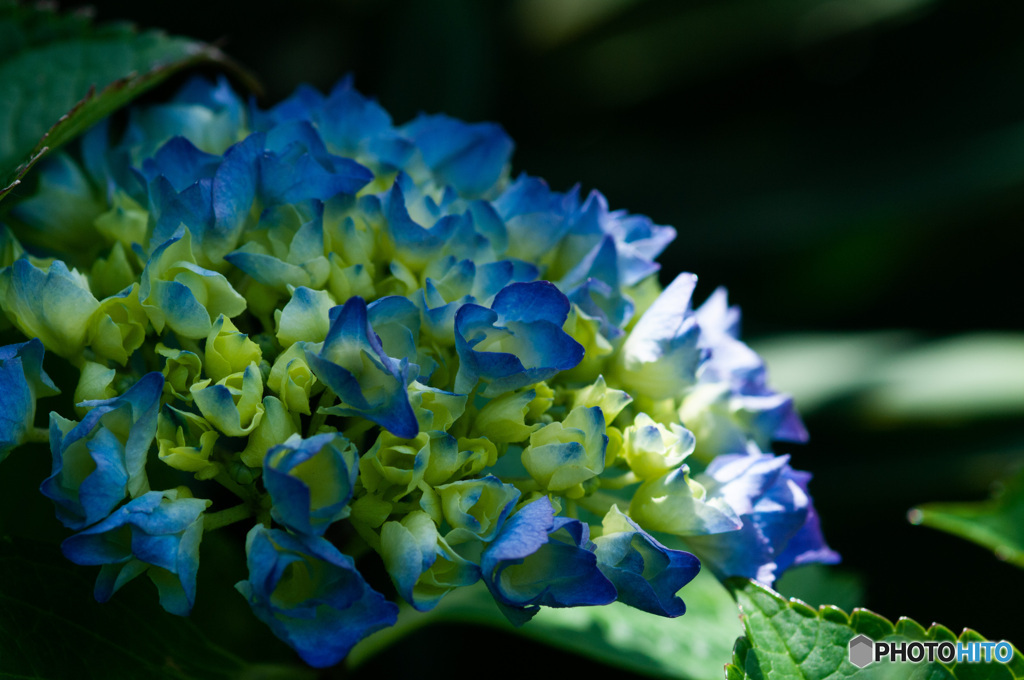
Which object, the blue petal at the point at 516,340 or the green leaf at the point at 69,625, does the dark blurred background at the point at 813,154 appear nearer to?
the blue petal at the point at 516,340

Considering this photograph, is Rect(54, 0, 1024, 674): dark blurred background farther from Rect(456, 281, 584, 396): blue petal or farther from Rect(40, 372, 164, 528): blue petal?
Rect(40, 372, 164, 528): blue petal

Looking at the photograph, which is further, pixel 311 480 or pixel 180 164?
pixel 180 164

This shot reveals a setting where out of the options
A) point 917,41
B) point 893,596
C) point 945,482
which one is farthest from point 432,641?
point 917,41

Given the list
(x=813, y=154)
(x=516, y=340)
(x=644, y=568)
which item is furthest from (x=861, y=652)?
(x=813, y=154)

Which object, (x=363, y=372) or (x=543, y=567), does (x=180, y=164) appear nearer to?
(x=363, y=372)

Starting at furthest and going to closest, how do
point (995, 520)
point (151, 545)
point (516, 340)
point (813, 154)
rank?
point (813, 154) → point (995, 520) → point (516, 340) → point (151, 545)

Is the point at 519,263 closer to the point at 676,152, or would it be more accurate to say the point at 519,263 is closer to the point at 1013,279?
the point at 676,152
